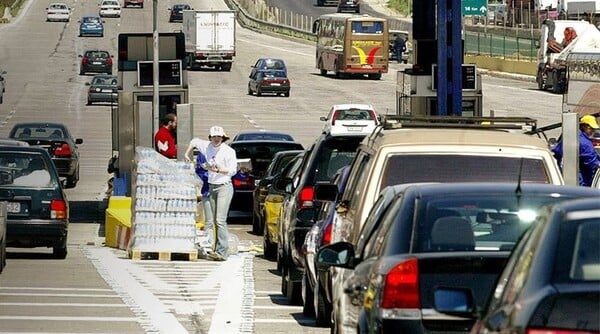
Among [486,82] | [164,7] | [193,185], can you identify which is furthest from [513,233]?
[164,7]

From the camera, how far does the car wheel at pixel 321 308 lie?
535 inches

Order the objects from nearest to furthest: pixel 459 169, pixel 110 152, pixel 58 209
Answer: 1. pixel 459 169
2. pixel 58 209
3. pixel 110 152

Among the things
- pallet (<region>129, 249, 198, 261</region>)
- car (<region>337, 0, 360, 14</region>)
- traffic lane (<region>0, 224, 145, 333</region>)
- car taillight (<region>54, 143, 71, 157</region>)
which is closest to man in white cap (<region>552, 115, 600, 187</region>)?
pallet (<region>129, 249, 198, 261</region>)

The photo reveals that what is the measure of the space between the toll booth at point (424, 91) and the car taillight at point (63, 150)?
33.1ft

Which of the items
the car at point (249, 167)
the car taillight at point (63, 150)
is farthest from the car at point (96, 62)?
the car at point (249, 167)

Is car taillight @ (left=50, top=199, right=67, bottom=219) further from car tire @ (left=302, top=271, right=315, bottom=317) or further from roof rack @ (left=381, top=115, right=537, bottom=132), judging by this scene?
roof rack @ (left=381, top=115, right=537, bottom=132)

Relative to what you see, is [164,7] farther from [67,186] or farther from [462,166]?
[462,166]

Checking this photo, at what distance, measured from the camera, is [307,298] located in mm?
15031

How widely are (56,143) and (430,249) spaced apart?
108 feet

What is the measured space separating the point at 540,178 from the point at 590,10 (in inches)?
2837

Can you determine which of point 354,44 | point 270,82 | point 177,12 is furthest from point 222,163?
point 177,12

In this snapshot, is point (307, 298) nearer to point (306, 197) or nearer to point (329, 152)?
point (306, 197)

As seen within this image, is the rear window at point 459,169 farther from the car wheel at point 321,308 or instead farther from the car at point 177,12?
the car at point 177,12

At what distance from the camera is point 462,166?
11.1 m
